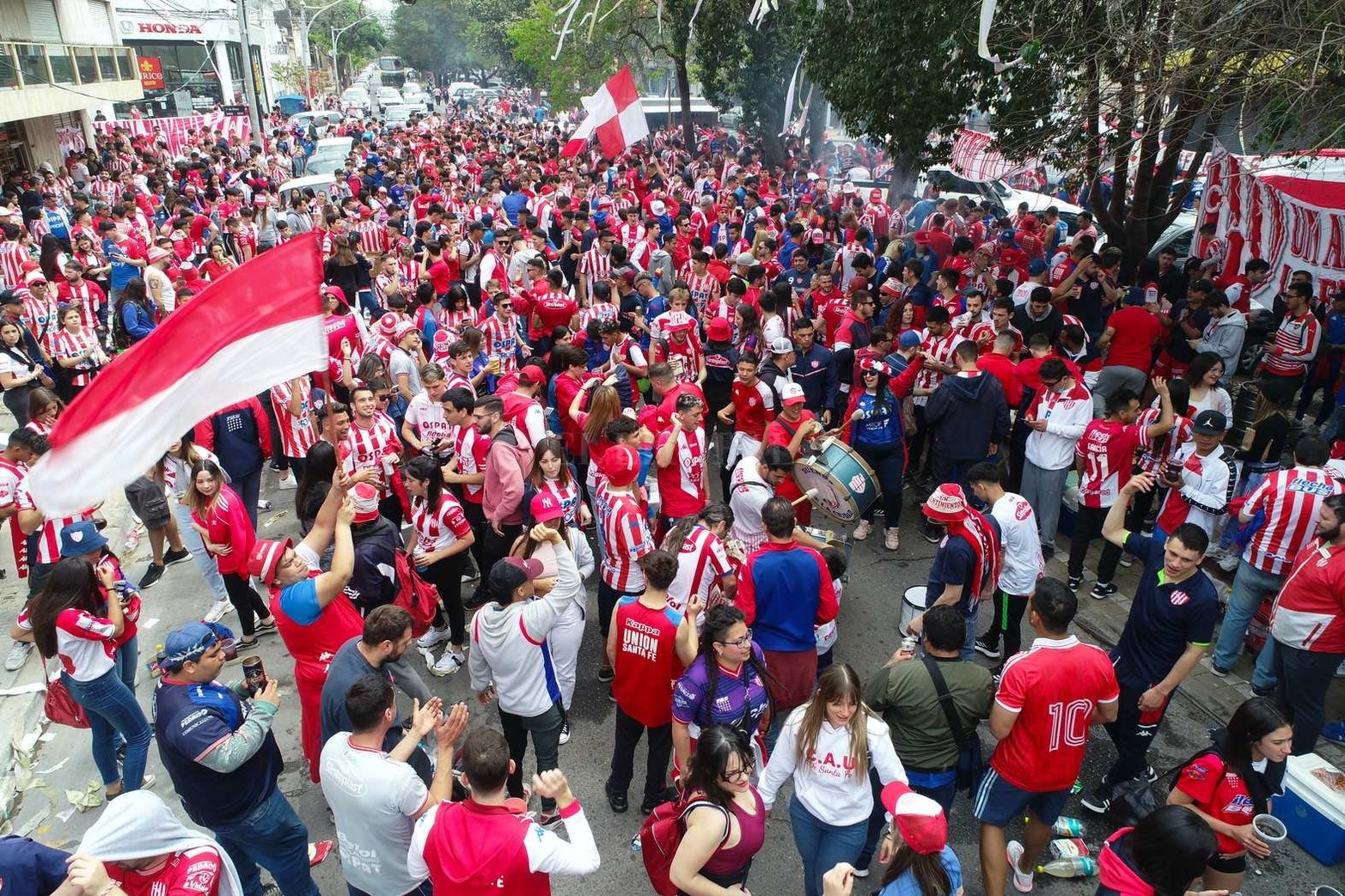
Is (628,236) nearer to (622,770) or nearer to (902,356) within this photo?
(902,356)

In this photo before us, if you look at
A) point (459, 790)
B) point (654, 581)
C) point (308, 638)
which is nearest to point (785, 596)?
point (654, 581)

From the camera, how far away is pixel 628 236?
12.9 m

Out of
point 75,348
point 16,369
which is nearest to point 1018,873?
point 16,369

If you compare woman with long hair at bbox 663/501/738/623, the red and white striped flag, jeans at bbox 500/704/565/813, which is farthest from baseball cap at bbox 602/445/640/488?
the red and white striped flag

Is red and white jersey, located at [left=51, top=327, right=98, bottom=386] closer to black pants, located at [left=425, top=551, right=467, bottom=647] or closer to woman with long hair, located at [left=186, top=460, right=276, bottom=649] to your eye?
woman with long hair, located at [left=186, top=460, right=276, bottom=649]

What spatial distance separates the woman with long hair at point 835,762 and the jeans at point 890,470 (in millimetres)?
3768

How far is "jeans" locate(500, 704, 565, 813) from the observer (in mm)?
4465

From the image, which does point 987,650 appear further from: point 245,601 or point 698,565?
point 245,601

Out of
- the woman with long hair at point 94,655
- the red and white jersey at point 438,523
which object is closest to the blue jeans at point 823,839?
the red and white jersey at point 438,523

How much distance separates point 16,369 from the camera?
27.5 feet

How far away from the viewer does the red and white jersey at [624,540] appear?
17.6 ft

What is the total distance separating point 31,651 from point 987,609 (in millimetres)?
7192

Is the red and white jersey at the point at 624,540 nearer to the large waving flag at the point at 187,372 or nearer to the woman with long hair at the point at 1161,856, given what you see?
the large waving flag at the point at 187,372

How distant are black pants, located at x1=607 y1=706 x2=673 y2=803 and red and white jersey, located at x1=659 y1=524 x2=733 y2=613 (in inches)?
27.4
